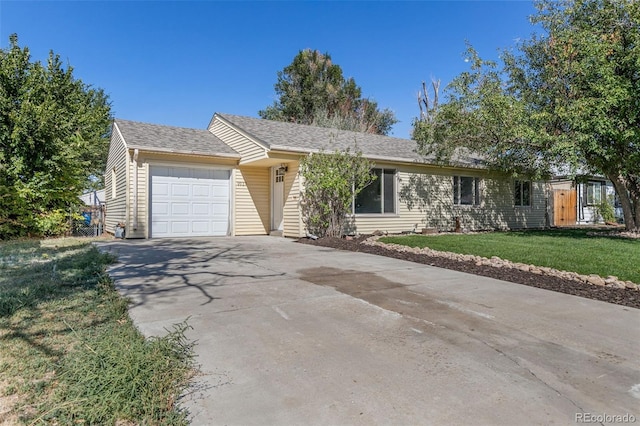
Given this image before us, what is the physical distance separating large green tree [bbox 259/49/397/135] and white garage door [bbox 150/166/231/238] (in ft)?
56.3

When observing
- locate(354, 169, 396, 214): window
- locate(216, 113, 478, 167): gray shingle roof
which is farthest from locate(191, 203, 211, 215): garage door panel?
locate(354, 169, 396, 214): window

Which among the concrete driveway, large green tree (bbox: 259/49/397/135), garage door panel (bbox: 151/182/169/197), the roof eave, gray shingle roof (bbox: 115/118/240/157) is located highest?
large green tree (bbox: 259/49/397/135)

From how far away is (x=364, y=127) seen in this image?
28.5 metres

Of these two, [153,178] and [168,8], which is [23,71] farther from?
[168,8]

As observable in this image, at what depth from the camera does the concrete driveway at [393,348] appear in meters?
2.13

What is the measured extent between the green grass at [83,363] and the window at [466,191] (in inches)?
502

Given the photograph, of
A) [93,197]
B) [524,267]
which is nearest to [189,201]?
[93,197]

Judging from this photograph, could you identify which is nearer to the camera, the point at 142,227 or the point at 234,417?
the point at 234,417

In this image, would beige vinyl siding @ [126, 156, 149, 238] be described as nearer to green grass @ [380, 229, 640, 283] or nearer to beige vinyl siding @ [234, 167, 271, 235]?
beige vinyl siding @ [234, 167, 271, 235]

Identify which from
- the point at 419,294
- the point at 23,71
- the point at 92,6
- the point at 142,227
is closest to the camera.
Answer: the point at 419,294

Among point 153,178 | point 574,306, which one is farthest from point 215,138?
point 574,306

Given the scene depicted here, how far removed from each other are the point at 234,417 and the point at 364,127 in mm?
27820

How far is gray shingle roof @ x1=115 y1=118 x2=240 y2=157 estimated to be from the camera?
1144 centimetres

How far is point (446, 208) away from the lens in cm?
1399
